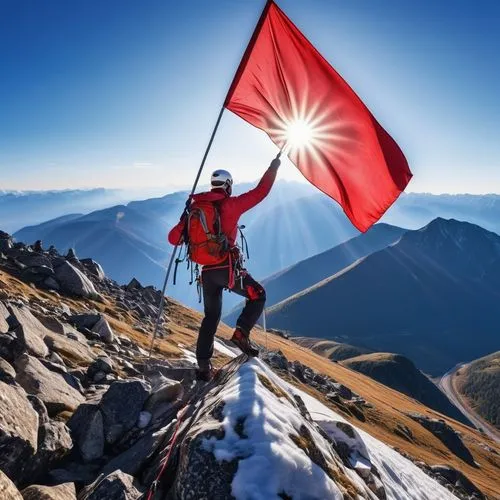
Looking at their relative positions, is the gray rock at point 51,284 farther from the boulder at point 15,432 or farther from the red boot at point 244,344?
the boulder at point 15,432

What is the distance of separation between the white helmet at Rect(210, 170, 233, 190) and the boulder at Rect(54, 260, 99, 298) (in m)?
25.9

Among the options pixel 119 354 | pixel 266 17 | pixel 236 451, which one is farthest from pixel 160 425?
pixel 266 17

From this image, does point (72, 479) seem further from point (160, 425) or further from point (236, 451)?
point (236, 451)

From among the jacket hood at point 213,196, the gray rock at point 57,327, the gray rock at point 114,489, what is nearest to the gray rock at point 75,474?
the gray rock at point 114,489

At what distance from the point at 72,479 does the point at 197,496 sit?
3.18 meters

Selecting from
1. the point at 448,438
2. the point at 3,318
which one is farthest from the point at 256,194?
the point at 448,438

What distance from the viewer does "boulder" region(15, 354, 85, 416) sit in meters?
8.75

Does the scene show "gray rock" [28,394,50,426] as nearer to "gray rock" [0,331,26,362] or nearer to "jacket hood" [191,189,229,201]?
"gray rock" [0,331,26,362]

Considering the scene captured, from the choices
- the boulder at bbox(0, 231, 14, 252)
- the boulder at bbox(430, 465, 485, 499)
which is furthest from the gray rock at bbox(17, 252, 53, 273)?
the boulder at bbox(430, 465, 485, 499)

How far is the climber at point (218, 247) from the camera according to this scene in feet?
32.1

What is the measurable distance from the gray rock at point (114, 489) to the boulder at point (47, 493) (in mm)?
258

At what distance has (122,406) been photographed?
902 cm

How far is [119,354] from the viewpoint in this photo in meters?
16.8

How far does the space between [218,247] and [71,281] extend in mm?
26420
